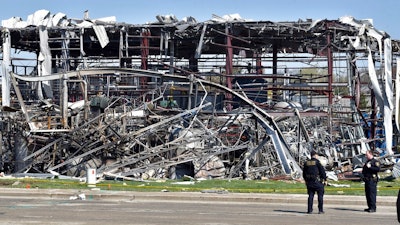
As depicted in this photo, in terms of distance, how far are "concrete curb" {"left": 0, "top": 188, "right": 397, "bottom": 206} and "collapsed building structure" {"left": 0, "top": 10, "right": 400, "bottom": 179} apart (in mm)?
5085

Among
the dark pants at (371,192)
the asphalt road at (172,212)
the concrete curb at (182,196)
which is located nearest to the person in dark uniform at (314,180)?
the asphalt road at (172,212)

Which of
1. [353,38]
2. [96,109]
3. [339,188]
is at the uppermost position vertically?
[353,38]

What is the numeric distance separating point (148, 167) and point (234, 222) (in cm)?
1375

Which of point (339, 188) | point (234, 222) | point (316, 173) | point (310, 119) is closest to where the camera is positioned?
point (234, 222)

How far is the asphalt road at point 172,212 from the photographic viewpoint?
1867 centimetres

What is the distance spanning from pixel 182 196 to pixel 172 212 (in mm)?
4456

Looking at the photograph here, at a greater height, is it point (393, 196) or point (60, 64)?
point (60, 64)

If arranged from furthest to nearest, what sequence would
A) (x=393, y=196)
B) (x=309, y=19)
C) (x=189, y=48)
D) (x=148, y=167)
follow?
(x=189, y=48) < (x=309, y=19) < (x=148, y=167) < (x=393, y=196)

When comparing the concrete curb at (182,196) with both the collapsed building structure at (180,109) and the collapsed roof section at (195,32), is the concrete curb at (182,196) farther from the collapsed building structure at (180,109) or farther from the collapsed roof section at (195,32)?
the collapsed roof section at (195,32)

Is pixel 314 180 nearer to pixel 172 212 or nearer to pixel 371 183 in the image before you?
pixel 371 183

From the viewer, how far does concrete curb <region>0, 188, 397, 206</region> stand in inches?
965

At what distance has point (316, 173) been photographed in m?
20.7

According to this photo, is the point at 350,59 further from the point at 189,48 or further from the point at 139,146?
the point at 139,146

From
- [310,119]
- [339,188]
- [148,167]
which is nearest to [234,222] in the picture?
[339,188]
